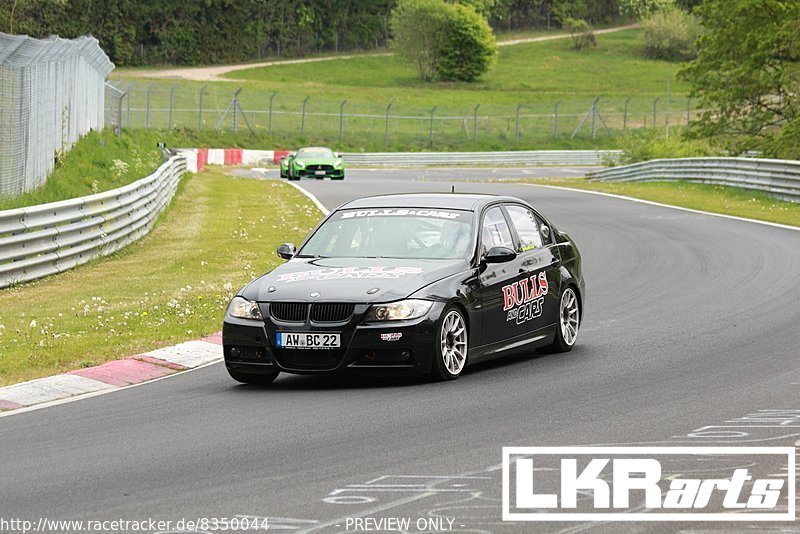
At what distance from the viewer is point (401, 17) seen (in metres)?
122

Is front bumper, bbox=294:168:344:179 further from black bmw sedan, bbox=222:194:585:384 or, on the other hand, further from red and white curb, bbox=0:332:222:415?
black bmw sedan, bbox=222:194:585:384

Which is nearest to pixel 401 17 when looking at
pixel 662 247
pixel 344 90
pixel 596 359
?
pixel 344 90

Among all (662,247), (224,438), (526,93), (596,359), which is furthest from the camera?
(526,93)

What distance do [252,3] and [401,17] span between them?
63.2 feet

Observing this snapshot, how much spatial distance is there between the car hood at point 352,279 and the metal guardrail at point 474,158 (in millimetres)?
59405

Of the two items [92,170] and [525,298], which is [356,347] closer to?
[525,298]

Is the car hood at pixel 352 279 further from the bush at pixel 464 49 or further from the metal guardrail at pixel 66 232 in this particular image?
the bush at pixel 464 49

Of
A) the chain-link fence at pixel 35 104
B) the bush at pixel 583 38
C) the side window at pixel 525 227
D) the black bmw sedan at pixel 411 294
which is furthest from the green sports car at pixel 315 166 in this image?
the bush at pixel 583 38

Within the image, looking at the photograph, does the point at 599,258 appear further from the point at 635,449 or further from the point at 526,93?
the point at 526,93

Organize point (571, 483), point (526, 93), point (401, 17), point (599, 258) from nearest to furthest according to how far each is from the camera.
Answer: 1. point (571, 483)
2. point (599, 258)
3. point (526, 93)
4. point (401, 17)

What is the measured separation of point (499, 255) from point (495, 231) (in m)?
0.74

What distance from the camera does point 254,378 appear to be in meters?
10.6

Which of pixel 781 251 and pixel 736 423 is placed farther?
pixel 781 251

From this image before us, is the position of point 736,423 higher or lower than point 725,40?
lower
